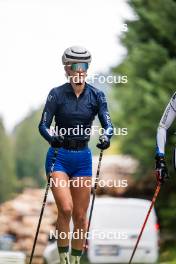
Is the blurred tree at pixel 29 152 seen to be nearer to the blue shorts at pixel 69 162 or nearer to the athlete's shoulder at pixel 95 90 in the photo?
the athlete's shoulder at pixel 95 90

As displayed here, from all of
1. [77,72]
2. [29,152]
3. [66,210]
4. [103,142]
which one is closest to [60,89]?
[77,72]

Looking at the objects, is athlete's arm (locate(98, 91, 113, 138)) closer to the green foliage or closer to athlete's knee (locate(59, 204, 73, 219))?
athlete's knee (locate(59, 204, 73, 219))

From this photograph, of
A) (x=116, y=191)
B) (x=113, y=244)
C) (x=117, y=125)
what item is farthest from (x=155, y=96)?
(x=113, y=244)

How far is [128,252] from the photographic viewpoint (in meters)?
13.3

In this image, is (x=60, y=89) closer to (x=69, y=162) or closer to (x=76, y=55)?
(x=76, y=55)

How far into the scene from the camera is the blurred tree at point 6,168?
14430 millimetres

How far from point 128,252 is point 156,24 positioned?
5.12m

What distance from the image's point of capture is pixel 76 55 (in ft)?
29.9

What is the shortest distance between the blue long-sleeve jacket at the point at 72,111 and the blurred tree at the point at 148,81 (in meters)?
6.91

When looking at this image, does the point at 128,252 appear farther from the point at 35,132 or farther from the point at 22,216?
the point at 35,132

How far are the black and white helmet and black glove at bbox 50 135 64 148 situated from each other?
25.3 inches

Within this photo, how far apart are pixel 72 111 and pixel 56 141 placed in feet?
1.02

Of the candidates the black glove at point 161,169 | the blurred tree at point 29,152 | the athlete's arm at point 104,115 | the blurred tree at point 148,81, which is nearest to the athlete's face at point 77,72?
the athlete's arm at point 104,115

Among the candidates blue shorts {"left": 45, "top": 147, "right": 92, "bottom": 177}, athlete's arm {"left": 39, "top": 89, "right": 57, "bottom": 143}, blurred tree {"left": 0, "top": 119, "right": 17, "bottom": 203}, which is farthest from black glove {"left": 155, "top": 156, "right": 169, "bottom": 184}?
blurred tree {"left": 0, "top": 119, "right": 17, "bottom": 203}
